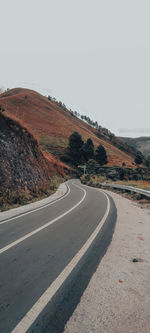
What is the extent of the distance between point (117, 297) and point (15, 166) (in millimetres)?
12762

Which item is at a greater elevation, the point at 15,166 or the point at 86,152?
the point at 86,152

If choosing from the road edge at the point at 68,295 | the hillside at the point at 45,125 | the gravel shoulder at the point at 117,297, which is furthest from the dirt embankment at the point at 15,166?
the hillside at the point at 45,125

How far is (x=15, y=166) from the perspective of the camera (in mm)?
14195

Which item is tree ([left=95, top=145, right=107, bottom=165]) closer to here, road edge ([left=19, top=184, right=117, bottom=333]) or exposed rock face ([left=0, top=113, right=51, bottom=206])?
exposed rock face ([left=0, top=113, right=51, bottom=206])

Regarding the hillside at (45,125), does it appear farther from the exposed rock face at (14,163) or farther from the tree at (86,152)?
the exposed rock face at (14,163)

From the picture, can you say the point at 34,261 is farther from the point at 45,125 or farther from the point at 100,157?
the point at 45,125

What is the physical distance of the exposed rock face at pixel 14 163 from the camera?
38.7 ft

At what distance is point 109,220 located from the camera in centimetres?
724

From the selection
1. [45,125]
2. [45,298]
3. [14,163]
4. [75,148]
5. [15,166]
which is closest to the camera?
[45,298]

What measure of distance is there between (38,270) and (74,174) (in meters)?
55.7

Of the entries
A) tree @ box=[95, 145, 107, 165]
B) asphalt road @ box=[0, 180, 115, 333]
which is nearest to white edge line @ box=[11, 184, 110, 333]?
asphalt road @ box=[0, 180, 115, 333]

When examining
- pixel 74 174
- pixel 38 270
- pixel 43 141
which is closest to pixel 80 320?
pixel 38 270

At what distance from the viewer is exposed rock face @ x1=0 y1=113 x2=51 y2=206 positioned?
11781 millimetres

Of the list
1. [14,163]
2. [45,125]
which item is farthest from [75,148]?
[14,163]
